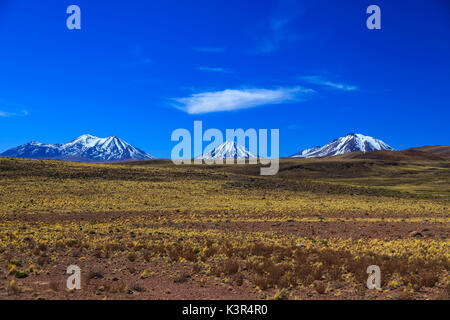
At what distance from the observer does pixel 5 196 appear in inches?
1585

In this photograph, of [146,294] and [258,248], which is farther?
[258,248]

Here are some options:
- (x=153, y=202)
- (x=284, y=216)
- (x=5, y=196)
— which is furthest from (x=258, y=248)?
(x=5, y=196)

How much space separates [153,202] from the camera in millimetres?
42031

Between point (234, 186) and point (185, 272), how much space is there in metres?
A: 49.3

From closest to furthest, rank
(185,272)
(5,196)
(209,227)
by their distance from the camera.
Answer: (185,272)
(209,227)
(5,196)

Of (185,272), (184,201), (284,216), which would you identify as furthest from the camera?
(184,201)

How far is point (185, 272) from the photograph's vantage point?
13.7 meters
